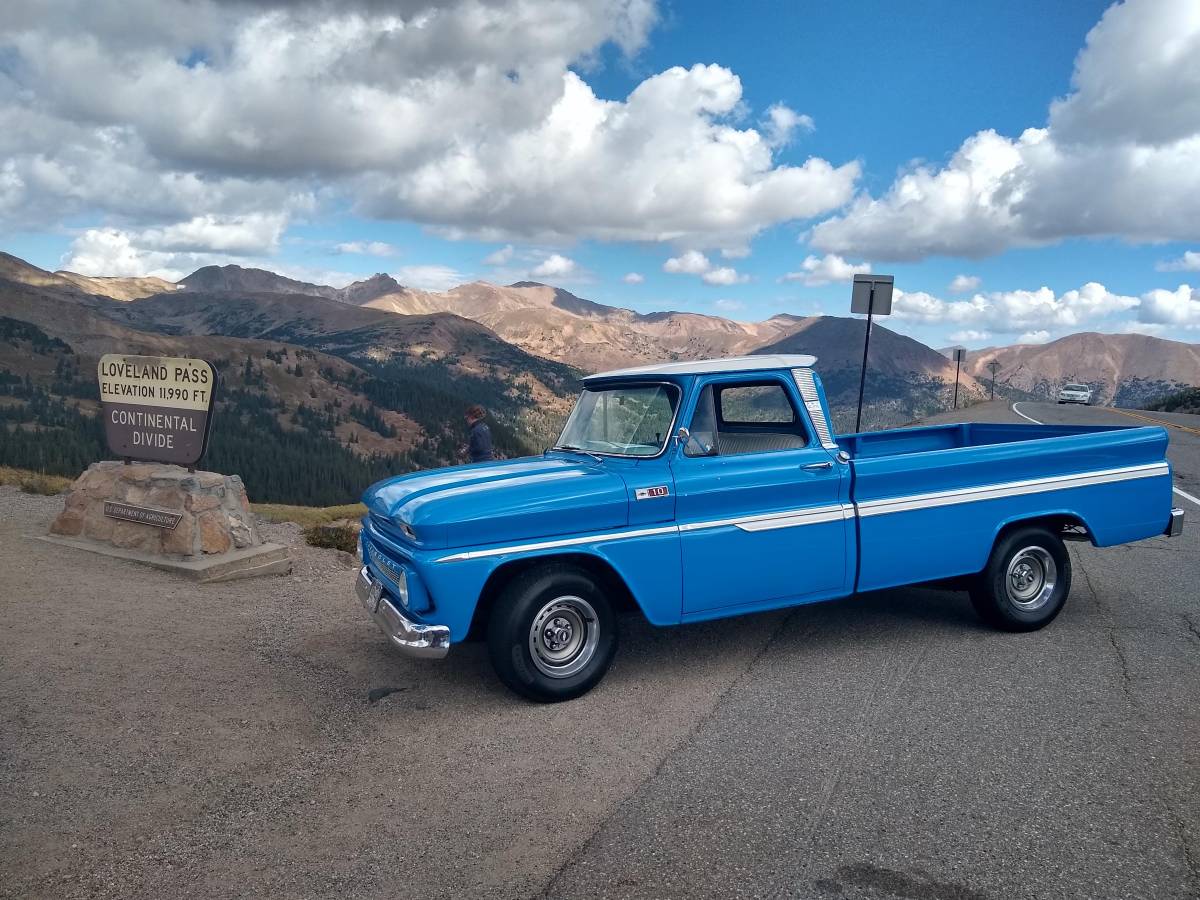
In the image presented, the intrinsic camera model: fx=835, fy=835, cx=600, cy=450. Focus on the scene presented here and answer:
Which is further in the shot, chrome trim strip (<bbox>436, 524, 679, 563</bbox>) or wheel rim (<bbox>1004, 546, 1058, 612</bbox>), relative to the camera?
wheel rim (<bbox>1004, 546, 1058, 612</bbox>)

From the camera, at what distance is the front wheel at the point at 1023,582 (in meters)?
6.39

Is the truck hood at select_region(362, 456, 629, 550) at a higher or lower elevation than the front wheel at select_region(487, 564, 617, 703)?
higher

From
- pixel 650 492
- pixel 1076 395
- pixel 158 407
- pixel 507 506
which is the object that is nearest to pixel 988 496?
pixel 650 492

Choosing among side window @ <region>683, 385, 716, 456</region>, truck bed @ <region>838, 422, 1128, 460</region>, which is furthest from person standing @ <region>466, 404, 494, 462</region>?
side window @ <region>683, 385, 716, 456</region>

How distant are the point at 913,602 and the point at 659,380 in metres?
3.40

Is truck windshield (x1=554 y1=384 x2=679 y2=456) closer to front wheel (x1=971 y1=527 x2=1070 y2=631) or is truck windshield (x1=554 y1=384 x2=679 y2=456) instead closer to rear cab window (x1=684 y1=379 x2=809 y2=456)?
rear cab window (x1=684 y1=379 x2=809 y2=456)

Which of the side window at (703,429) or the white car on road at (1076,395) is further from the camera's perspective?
the white car on road at (1076,395)

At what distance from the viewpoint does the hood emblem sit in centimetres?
534

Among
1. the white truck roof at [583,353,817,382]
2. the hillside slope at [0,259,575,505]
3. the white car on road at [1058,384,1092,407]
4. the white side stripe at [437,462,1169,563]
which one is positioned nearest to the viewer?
the white side stripe at [437,462,1169,563]

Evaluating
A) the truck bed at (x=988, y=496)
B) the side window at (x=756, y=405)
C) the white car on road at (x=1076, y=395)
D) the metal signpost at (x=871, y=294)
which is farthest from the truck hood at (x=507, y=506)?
the white car on road at (x=1076, y=395)

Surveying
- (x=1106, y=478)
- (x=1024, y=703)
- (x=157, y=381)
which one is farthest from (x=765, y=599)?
(x=157, y=381)

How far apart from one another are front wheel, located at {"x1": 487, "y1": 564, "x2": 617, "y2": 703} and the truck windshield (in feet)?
3.56

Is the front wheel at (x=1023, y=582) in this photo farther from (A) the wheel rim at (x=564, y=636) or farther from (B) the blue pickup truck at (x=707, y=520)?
(A) the wheel rim at (x=564, y=636)

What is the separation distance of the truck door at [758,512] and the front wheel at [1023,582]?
4.53ft
